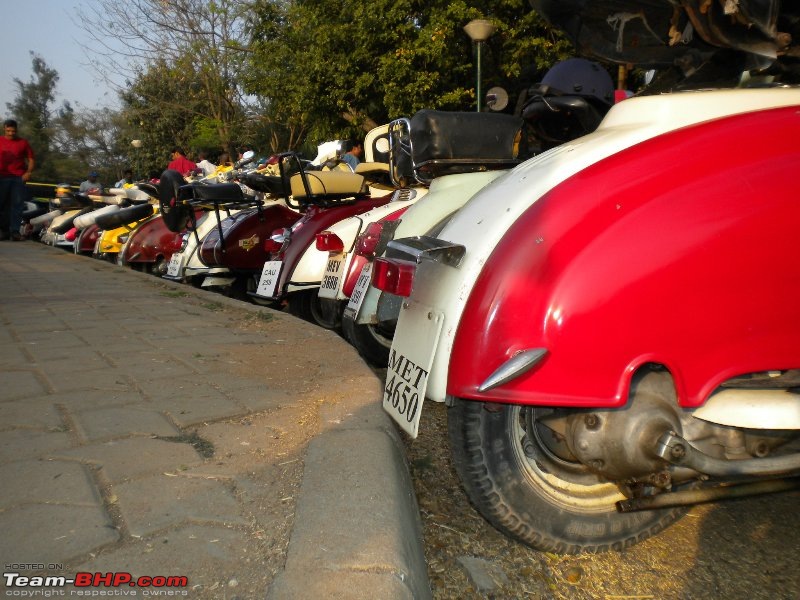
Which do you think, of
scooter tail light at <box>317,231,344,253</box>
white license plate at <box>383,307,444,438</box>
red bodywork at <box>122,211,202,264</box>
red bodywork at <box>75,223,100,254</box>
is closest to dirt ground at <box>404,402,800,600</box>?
white license plate at <box>383,307,444,438</box>

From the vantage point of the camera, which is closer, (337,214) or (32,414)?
(32,414)

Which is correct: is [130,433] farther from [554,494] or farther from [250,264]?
[250,264]

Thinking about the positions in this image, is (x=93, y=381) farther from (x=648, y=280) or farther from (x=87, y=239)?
(x=87, y=239)

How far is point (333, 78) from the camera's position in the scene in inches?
653

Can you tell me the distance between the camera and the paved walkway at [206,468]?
159cm

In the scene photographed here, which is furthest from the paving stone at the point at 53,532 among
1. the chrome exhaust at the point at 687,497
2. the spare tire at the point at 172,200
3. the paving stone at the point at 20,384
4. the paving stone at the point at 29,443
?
the spare tire at the point at 172,200

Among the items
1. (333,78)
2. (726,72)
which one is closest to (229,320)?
(726,72)

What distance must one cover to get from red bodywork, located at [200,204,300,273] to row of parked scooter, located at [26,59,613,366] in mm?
10

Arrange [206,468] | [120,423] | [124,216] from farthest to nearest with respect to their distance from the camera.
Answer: [124,216] < [120,423] < [206,468]

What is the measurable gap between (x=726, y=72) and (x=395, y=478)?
5.68 feet

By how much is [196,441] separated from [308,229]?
3284mm

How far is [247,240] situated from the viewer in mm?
7070

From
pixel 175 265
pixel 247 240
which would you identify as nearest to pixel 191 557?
pixel 247 240

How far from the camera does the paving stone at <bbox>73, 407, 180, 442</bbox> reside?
246 cm
